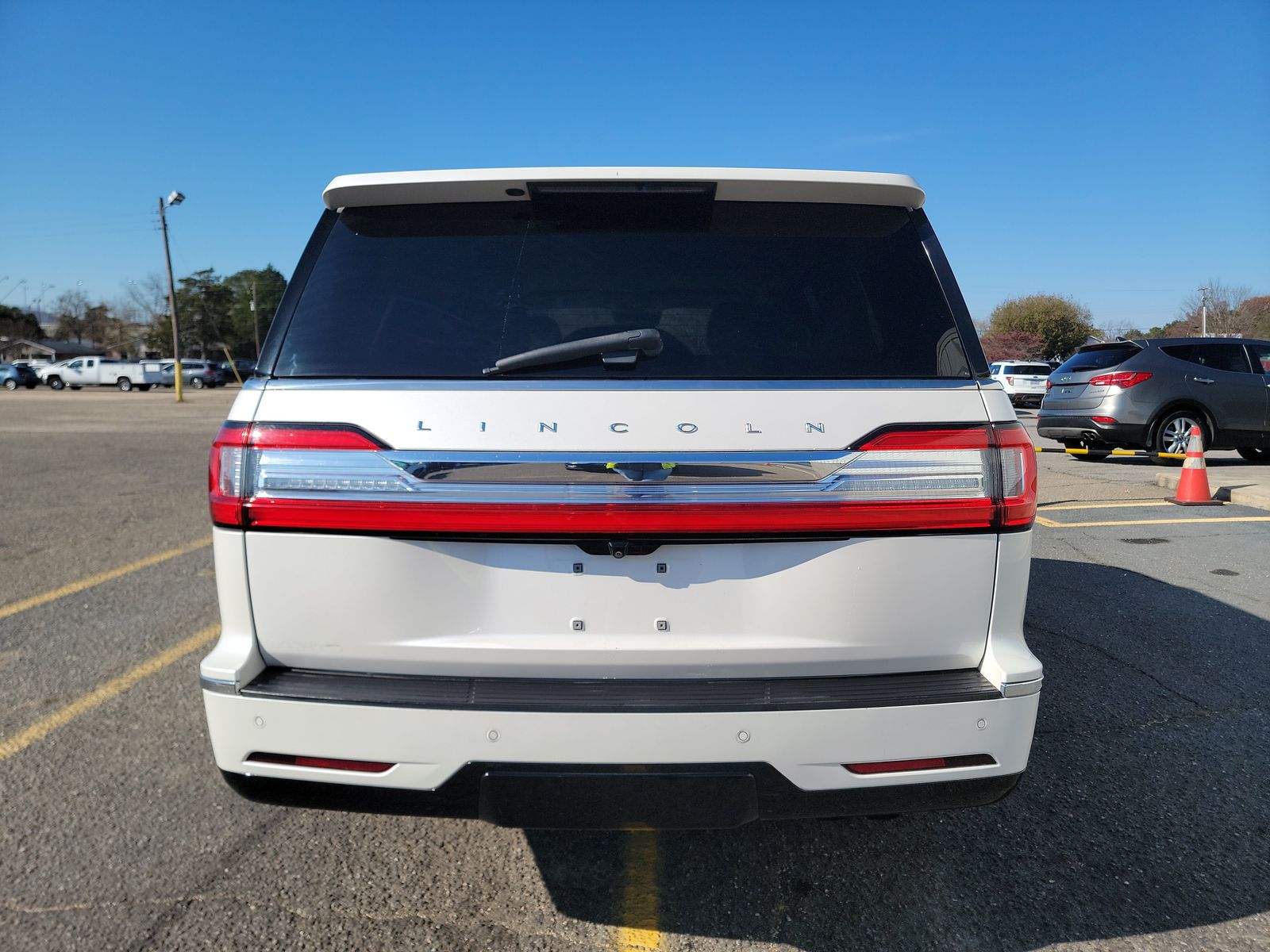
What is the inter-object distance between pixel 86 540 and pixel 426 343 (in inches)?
257

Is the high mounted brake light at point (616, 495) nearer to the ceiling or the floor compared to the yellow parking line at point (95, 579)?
nearer to the ceiling

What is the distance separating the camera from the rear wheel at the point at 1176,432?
12516 millimetres

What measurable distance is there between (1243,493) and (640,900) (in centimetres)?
938

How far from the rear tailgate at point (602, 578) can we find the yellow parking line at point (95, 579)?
4.41m

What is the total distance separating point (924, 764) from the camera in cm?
207

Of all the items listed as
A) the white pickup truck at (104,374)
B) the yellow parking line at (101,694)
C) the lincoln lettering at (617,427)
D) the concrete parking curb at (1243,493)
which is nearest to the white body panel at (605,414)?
the lincoln lettering at (617,427)

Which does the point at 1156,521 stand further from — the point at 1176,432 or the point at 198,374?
the point at 198,374

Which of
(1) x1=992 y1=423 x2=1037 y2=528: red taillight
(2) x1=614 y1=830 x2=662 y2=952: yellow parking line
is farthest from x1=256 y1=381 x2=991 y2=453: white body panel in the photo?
(2) x1=614 y1=830 x2=662 y2=952: yellow parking line

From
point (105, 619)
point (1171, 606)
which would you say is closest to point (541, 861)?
point (105, 619)

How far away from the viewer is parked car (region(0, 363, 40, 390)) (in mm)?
60625

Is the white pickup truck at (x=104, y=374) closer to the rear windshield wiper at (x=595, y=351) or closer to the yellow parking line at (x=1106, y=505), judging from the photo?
the yellow parking line at (x=1106, y=505)

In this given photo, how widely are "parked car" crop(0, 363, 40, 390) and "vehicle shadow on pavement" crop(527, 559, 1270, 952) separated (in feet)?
236

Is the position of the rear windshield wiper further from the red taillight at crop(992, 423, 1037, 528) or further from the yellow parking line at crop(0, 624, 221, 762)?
the yellow parking line at crop(0, 624, 221, 762)

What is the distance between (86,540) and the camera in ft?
24.0
